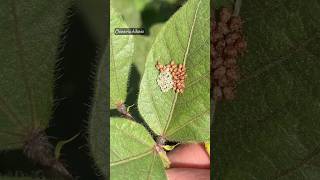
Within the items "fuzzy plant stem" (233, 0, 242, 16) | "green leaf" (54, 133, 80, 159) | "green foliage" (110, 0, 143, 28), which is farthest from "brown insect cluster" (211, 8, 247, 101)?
"green leaf" (54, 133, 80, 159)

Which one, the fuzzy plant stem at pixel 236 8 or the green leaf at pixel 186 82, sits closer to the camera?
the green leaf at pixel 186 82

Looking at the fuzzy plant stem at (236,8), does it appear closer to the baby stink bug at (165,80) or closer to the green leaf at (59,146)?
the baby stink bug at (165,80)

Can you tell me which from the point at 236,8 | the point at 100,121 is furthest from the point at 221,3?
the point at 100,121

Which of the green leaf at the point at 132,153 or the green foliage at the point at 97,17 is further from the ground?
the green foliage at the point at 97,17

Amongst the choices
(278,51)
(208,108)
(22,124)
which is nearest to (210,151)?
(208,108)

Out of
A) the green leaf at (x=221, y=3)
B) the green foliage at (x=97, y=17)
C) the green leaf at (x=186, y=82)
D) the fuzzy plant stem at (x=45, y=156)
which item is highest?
the green leaf at (x=221, y=3)

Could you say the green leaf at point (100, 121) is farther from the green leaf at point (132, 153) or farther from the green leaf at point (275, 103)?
the green leaf at point (275, 103)

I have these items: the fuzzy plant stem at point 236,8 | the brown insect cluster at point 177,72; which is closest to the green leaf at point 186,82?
the brown insect cluster at point 177,72
